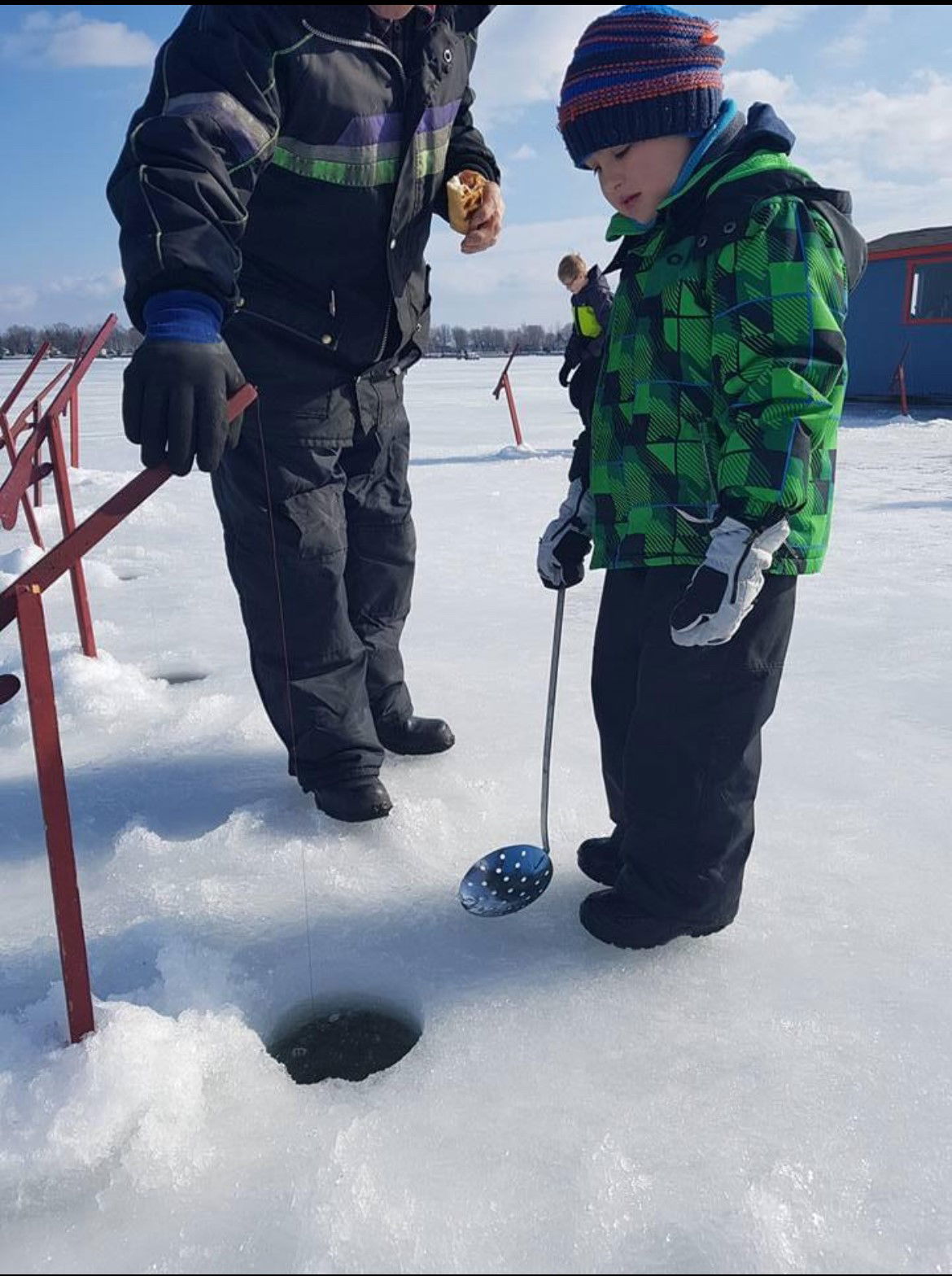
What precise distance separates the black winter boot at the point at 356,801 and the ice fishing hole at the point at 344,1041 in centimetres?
60

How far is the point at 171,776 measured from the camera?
253 cm

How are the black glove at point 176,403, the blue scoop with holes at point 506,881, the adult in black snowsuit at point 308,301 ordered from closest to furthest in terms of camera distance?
the black glove at point 176,403 → the adult in black snowsuit at point 308,301 → the blue scoop with holes at point 506,881

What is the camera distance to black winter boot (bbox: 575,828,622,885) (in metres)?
1.96

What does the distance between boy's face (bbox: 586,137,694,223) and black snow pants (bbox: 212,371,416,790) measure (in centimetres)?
78

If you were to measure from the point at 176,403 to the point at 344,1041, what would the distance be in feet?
3.37

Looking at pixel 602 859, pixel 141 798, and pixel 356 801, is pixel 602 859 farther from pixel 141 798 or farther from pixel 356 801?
pixel 141 798

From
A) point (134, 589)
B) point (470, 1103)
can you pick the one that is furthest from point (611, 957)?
point (134, 589)

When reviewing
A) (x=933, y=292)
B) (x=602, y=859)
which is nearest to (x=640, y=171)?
(x=602, y=859)

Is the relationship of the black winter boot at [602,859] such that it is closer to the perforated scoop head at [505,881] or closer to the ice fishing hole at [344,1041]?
the perforated scoop head at [505,881]

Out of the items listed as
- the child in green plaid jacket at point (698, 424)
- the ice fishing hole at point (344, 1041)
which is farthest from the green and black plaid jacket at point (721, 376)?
the ice fishing hole at point (344, 1041)

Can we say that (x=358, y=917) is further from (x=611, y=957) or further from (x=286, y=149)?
(x=286, y=149)

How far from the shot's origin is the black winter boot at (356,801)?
2199 millimetres

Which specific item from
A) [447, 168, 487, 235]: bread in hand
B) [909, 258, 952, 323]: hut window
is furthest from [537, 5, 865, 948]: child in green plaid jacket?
[909, 258, 952, 323]: hut window

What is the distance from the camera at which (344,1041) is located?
5.17 ft
